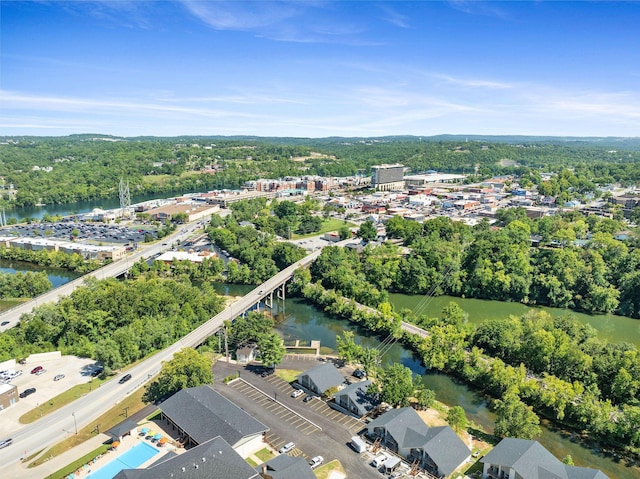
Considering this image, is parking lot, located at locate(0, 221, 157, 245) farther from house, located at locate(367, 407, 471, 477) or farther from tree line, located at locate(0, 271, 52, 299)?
house, located at locate(367, 407, 471, 477)

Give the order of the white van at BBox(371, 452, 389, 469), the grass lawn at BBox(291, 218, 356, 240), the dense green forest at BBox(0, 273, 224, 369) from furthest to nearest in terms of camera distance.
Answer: the grass lawn at BBox(291, 218, 356, 240)
the dense green forest at BBox(0, 273, 224, 369)
the white van at BBox(371, 452, 389, 469)

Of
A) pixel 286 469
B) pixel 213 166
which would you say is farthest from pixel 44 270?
pixel 213 166

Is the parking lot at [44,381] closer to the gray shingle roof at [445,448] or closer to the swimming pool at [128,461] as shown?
the swimming pool at [128,461]

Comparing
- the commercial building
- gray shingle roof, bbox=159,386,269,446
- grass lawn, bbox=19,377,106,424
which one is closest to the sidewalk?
gray shingle roof, bbox=159,386,269,446

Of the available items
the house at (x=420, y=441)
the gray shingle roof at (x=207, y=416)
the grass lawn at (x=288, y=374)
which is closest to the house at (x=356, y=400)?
the house at (x=420, y=441)

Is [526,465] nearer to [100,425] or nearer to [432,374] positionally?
[432,374]
